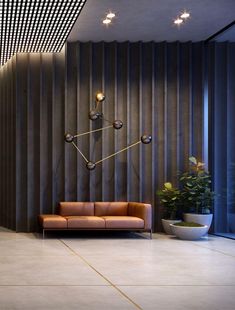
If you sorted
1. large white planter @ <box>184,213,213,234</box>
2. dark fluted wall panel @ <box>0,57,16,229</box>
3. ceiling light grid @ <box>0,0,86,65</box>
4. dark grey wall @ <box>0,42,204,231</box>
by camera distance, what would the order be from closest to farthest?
1. ceiling light grid @ <box>0,0,86,65</box>
2. large white planter @ <box>184,213,213,234</box>
3. dark grey wall @ <box>0,42,204,231</box>
4. dark fluted wall panel @ <box>0,57,16,229</box>

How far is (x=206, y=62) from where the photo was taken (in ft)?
34.1

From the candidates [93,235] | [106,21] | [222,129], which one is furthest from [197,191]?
[106,21]

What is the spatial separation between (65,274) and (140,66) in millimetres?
5789

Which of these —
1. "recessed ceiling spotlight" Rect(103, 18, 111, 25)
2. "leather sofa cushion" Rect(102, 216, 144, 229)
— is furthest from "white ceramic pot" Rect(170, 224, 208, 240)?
"recessed ceiling spotlight" Rect(103, 18, 111, 25)

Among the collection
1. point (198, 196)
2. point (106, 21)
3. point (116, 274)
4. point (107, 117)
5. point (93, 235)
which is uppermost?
point (106, 21)

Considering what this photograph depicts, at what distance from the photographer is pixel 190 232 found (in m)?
9.10

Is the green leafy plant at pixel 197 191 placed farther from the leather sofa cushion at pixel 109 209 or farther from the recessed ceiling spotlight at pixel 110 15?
the recessed ceiling spotlight at pixel 110 15

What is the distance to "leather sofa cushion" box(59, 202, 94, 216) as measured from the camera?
32.1ft

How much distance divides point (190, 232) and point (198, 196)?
842 mm

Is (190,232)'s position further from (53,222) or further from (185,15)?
(185,15)

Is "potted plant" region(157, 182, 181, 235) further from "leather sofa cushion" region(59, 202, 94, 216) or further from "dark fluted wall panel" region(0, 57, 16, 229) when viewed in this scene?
"dark fluted wall panel" region(0, 57, 16, 229)

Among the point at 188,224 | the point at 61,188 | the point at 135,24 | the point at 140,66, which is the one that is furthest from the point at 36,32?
the point at 188,224

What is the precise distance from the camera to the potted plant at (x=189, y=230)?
911 cm

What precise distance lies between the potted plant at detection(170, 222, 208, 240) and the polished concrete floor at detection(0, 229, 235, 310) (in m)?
0.18
